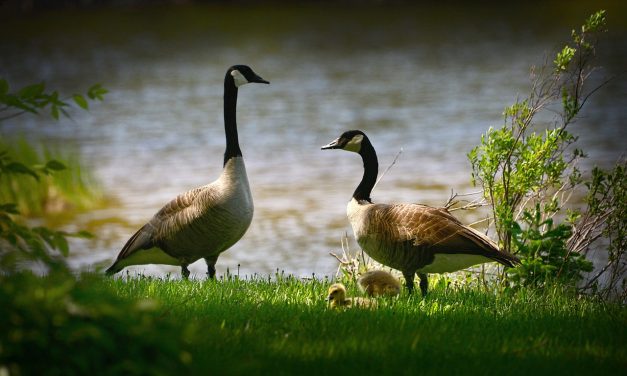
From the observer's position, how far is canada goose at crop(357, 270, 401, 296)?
7148 mm

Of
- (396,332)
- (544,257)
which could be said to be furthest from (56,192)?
(396,332)

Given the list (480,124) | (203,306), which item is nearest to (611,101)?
(480,124)

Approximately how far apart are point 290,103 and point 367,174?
21.4 meters

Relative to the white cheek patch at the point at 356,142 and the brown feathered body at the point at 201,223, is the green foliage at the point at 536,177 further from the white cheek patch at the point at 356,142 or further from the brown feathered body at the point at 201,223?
the brown feathered body at the point at 201,223

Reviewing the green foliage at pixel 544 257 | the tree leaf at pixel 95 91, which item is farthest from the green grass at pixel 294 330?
the tree leaf at pixel 95 91

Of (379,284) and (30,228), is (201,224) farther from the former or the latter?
(30,228)

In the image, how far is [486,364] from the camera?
201 inches

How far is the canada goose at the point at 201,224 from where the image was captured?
25.6 ft

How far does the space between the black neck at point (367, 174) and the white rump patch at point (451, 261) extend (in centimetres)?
101

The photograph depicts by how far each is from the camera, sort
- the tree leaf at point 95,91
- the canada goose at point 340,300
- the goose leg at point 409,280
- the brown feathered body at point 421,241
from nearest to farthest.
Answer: the tree leaf at point 95,91 → the canada goose at point 340,300 → the brown feathered body at point 421,241 → the goose leg at point 409,280

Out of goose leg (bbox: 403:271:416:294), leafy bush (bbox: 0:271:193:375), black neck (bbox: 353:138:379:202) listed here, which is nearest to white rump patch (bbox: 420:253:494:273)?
goose leg (bbox: 403:271:416:294)

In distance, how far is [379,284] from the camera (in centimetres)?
718

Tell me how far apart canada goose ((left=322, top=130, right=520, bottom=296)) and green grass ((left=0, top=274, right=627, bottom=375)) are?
27 centimetres

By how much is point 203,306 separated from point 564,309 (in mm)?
2488
